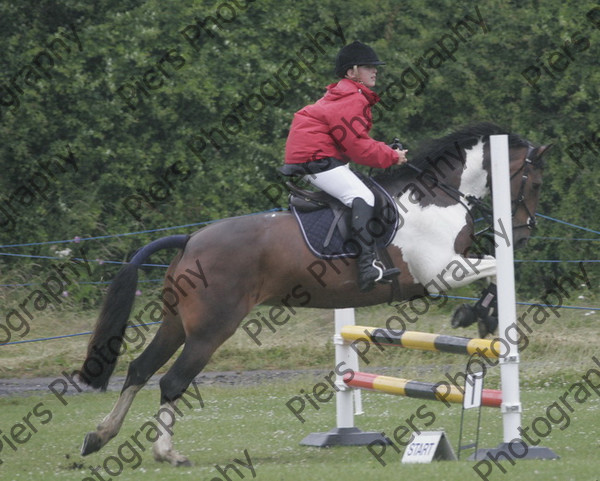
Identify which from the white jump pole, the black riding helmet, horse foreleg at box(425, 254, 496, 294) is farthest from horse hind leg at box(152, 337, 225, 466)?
the black riding helmet

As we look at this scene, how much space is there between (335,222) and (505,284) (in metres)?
1.36

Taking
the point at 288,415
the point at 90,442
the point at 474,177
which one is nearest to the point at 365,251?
the point at 474,177

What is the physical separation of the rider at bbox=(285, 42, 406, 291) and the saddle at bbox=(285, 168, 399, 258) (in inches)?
2.8

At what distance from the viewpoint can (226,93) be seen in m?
15.1

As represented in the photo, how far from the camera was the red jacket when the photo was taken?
23.0 feet

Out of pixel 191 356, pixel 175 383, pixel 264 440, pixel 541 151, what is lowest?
pixel 264 440

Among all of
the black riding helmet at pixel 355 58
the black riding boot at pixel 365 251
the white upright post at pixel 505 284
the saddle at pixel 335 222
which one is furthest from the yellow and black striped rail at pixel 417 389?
the black riding helmet at pixel 355 58

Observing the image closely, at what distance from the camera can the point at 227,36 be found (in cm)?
1527

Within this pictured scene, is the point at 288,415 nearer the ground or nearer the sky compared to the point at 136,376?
nearer the ground

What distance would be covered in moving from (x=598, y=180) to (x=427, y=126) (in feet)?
9.14

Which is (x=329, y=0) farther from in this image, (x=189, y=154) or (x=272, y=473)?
(x=272, y=473)

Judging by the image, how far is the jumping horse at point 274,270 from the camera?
6.88m

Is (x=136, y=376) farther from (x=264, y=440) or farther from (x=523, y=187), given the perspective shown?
(x=523, y=187)

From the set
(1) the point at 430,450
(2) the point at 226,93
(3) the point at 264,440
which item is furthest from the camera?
(2) the point at 226,93
